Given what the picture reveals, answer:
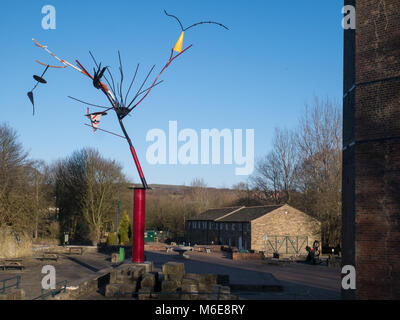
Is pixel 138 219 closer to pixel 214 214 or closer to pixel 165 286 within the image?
pixel 165 286

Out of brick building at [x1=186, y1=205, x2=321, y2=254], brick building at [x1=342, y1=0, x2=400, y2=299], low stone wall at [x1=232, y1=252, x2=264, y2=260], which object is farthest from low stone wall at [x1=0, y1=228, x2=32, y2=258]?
brick building at [x1=342, y1=0, x2=400, y2=299]

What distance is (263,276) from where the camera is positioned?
22703 millimetres

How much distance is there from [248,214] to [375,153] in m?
34.1

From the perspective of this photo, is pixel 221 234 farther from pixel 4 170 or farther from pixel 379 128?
pixel 379 128

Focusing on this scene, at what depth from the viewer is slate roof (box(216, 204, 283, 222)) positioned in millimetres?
43031

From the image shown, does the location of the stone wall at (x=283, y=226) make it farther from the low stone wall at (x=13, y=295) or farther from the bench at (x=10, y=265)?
the low stone wall at (x=13, y=295)

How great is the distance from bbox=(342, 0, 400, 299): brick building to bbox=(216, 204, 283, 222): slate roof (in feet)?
97.7

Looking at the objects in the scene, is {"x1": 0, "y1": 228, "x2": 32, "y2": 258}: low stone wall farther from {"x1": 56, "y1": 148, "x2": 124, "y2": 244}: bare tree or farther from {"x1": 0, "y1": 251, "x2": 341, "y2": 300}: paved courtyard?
{"x1": 56, "y1": 148, "x2": 124, "y2": 244}: bare tree

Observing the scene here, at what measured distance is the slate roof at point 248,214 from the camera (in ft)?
141

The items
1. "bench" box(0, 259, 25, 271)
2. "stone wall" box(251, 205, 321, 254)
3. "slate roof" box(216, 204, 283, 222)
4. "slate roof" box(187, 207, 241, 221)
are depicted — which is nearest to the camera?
"bench" box(0, 259, 25, 271)

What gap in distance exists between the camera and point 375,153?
12352 mm

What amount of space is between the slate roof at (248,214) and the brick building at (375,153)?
1173 inches

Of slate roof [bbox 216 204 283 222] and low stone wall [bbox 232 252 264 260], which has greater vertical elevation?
slate roof [bbox 216 204 283 222]
